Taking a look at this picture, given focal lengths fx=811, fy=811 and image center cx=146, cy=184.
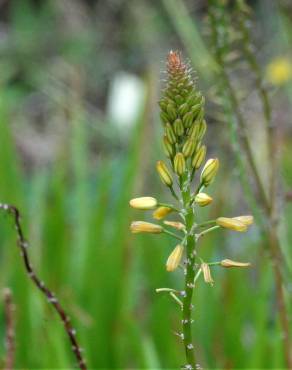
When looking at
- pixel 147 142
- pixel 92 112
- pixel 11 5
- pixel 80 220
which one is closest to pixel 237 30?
pixel 147 142

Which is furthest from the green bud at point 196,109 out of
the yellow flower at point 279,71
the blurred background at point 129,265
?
the yellow flower at point 279,71

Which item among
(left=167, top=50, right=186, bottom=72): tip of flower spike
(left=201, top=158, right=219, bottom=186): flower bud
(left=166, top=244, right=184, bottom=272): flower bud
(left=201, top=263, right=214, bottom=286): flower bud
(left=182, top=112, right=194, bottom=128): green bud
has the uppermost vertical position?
(left=167, top=50, right=186, bottom=72): tip of flower spike

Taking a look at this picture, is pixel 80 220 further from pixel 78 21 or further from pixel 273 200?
pixel 78 21

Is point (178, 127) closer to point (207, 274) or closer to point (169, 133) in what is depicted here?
point (169, 133)

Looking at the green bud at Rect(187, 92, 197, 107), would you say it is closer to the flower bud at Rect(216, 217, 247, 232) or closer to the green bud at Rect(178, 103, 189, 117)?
the green bud at Rect(178, 103, 189, 117)

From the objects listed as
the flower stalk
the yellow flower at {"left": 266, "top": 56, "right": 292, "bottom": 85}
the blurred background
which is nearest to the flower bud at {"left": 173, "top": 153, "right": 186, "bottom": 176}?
the flower stalk

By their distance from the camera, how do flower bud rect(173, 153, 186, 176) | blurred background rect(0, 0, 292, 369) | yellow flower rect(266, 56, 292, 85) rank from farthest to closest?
yellow flower rect(266, 56, 292, 85) → blurred background rect(0, 0, 292, 369) → flower bud rect(173, 153, 186, 176)
